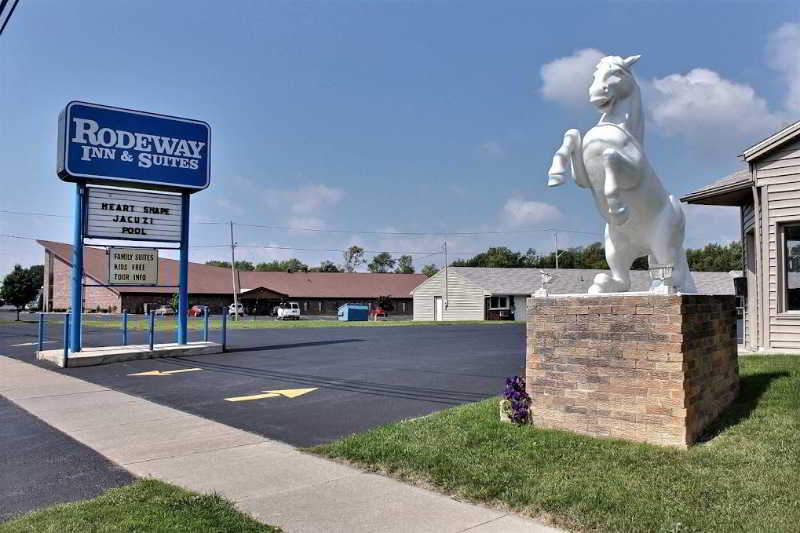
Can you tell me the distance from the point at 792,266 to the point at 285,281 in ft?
199

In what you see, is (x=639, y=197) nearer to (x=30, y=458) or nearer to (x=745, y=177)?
(x=30, y=458)

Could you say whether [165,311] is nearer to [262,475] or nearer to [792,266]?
[792,266]

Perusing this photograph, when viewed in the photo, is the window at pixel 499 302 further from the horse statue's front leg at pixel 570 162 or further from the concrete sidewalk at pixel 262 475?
the horse statue's front leg at pixel 570 162

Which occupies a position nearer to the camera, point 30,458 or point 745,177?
point 30,458

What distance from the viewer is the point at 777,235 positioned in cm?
1163

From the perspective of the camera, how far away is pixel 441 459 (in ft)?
19.0

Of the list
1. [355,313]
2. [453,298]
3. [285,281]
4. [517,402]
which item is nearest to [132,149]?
[517,402]

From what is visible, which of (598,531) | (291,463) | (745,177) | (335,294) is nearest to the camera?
(598,531)

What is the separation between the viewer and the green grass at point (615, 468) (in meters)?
4.30

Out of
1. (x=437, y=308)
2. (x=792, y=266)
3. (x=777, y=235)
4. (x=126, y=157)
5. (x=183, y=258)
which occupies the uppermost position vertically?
(x=126, y=157)

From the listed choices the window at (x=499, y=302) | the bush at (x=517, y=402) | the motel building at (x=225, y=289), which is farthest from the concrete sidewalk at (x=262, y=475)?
the motel building at (x=225, y=289)

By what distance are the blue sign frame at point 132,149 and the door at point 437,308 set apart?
35396mm

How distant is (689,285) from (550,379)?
1.85m

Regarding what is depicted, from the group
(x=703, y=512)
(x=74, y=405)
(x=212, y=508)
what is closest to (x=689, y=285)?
(x=703, y=512)
